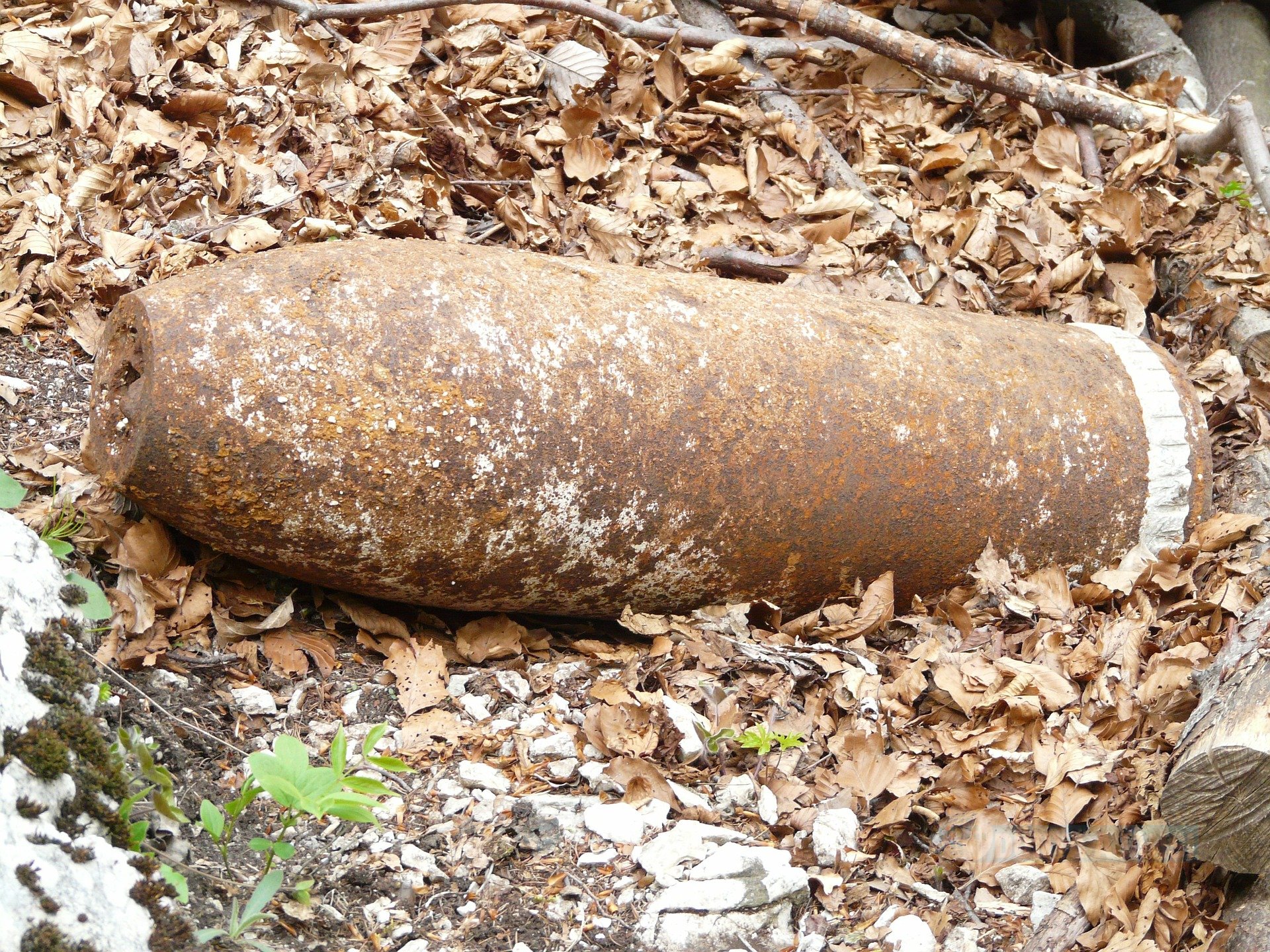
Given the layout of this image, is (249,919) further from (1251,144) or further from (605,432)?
Answer: (1251,144)

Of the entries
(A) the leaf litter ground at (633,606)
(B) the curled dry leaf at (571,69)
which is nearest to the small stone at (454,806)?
(A) the leaf litter ground at (633,606)

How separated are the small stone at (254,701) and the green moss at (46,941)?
0.91 m

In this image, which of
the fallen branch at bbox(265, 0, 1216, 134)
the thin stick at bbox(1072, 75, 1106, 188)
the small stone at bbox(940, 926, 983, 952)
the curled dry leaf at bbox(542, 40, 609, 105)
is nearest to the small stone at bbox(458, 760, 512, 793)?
the small stone at bbox(940, 926, 983, 952)

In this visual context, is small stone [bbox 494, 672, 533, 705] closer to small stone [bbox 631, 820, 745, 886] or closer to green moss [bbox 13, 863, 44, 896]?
small stone [bbox 631, 820, 745, 886]

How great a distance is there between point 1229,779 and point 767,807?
835 millimetres

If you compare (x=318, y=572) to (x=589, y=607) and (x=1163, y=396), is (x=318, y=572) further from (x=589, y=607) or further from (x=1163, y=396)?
(x=1163, y=396)

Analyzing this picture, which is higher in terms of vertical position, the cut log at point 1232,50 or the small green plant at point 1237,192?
the cut log at point 1232,50

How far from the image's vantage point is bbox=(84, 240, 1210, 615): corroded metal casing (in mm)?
2096

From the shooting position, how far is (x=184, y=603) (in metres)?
2.33

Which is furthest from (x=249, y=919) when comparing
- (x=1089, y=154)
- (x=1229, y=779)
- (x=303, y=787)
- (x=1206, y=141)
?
(x=1206, y=141)

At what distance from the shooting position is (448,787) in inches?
84.7

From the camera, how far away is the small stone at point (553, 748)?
2.29 m

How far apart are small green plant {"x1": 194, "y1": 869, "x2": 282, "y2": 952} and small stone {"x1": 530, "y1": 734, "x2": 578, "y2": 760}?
721 mm

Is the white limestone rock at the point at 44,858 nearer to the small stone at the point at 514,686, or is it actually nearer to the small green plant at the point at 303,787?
the small green plant at the point at 303,787
